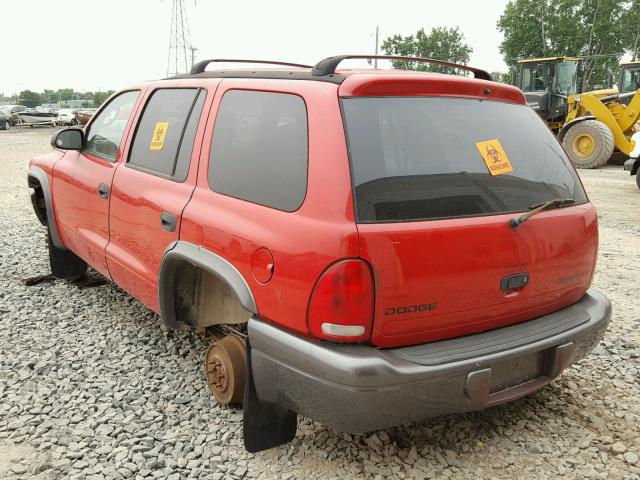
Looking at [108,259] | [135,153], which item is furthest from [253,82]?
[108,259]

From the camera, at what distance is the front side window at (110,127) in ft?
12.6

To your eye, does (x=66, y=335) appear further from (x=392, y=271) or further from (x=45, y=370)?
(x=392, y=271)

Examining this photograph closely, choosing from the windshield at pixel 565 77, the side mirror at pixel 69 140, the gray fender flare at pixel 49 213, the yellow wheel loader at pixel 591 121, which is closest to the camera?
the side mirror at pixel 69 140

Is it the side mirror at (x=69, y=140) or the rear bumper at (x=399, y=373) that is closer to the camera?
the rear bumper at (x=399, y=373)

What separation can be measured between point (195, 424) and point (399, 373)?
131 cm

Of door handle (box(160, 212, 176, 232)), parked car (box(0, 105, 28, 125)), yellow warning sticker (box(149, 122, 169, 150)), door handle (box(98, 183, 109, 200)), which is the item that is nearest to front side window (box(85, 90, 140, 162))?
door handle (box(98, 183, 109, 200))

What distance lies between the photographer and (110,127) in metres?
4.02

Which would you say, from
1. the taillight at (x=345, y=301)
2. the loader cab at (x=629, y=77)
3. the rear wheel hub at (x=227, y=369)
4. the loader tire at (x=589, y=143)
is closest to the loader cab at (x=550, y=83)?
the loader cab at (x=629, y=77)

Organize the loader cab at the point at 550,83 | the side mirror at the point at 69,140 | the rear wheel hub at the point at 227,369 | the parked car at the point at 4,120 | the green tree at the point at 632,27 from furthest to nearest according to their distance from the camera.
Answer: the green tree at the point at 632,27, the parked car at the point at 4,120, the loader cab at the point at 550,83, the side mirror at the point at 69,140, the rear wheel hub at the point at 227,369

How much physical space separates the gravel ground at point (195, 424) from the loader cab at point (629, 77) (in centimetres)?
1590

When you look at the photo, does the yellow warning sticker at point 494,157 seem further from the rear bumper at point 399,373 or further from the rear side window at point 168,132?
the rear side window at point 168,132

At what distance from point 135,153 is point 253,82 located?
1.15m

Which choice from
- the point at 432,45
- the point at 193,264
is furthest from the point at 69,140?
the point at 432,45

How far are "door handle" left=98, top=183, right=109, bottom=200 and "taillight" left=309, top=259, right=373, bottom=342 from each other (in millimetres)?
2099
